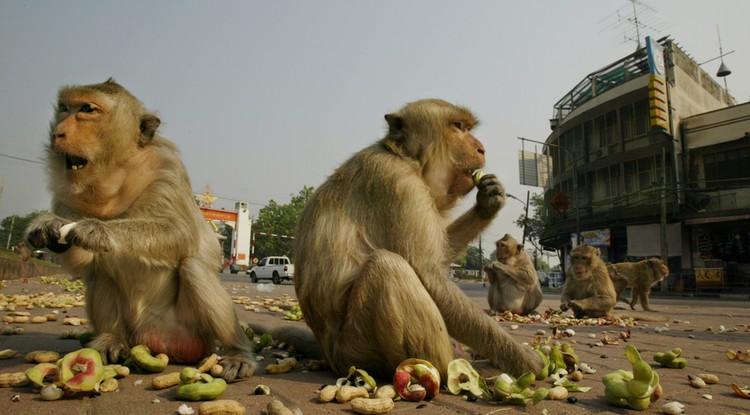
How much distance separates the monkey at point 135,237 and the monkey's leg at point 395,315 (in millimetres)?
815

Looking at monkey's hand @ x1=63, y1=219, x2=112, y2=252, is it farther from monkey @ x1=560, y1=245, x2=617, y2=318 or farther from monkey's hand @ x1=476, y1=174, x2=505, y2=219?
monkey @ x1=560, y1=245, x2=617, y2=318

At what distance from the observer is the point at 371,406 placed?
7.18 ft

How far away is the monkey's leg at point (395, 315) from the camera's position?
2.58 meters

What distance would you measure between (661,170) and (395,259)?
27364mm

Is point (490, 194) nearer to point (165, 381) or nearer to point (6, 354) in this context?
point (165, 381)

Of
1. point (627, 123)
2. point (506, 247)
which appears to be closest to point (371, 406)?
point (506, 247)

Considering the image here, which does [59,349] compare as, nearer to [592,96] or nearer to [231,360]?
[231,360]

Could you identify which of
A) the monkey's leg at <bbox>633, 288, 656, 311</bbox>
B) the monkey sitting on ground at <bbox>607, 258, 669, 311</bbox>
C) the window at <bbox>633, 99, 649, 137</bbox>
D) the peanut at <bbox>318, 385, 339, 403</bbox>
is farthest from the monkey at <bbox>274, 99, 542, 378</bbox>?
the window at <bbox>633, 99, 649, 137</bbox>

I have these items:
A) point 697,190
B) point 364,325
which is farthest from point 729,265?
point 364,325

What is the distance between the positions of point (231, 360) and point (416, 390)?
Answer: 3.87ft

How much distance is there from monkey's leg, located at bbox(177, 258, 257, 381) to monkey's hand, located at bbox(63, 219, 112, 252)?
499 millimetres

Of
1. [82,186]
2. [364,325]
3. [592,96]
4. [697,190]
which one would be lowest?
[364,325]

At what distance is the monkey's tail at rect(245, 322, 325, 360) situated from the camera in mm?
3673

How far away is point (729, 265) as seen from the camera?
2223cm
